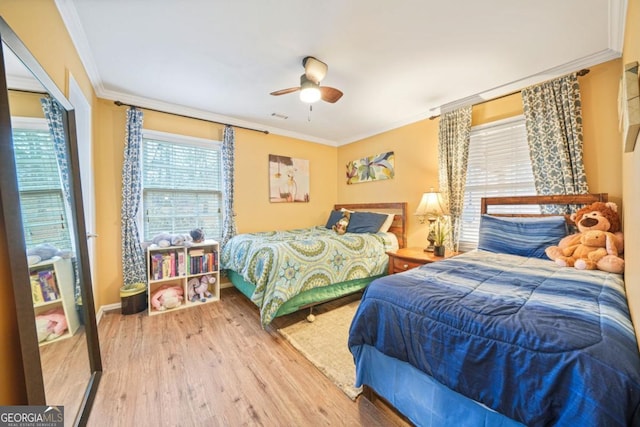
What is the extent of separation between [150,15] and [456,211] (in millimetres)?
3377

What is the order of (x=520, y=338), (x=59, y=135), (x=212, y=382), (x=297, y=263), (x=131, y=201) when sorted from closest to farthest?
(x=520, y=338), (x=59, y=135), (x=212, y=382), (x=297, y=263), (x=131, y=201)

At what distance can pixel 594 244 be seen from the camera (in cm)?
168

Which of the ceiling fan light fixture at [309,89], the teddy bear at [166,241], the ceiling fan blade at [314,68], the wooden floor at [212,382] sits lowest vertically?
the wooden floor at [212,382]

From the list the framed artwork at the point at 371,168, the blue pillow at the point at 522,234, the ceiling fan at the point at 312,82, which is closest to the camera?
the blue pillow at the point at 522,234

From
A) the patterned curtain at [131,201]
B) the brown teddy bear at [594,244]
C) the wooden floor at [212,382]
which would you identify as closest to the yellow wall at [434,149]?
the brown teddy bear at [594,244]

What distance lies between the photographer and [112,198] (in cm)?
276

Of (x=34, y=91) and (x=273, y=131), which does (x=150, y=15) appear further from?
(x=273, y=131)

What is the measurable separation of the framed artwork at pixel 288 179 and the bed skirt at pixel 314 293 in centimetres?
151

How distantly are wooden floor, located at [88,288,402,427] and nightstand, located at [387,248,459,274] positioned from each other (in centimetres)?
152

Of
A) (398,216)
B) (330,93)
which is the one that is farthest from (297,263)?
(398,216)

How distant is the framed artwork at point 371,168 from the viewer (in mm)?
3799

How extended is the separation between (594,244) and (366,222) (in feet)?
7.27

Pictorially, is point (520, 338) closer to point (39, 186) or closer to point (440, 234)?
point (440, 234)

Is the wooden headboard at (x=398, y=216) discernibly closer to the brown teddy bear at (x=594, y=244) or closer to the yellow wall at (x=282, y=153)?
the yellow wall at (x=282, y=153)
